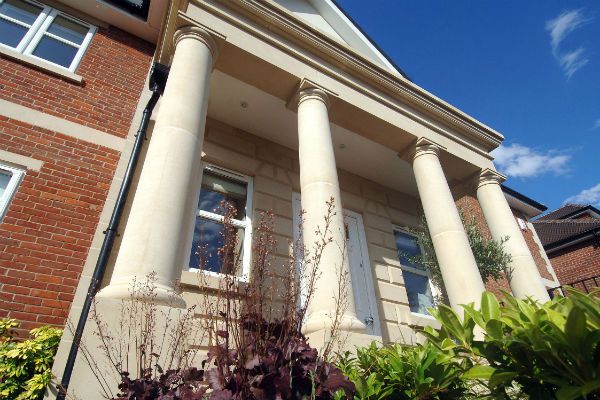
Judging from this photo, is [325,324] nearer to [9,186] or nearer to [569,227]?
[9,186]

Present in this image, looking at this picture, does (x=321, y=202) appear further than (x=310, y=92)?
No

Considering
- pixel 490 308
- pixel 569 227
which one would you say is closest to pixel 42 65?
pixel 490 308

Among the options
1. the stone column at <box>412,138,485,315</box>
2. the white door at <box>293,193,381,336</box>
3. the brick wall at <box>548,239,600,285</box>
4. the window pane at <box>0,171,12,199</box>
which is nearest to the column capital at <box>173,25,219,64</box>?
the window pane at <box>0,171,12,199</box>

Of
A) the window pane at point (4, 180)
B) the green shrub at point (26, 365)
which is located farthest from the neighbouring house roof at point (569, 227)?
the window pane at point (4, 180)

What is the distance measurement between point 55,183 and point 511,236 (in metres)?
8.21

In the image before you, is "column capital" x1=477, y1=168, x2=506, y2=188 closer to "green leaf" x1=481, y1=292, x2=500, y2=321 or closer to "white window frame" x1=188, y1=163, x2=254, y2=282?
"white window frame" x1=188, y1=163, x2=254, y2=282

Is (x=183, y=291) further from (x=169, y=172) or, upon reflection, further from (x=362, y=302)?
(x=362, y=302)

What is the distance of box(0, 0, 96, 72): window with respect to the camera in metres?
6.44

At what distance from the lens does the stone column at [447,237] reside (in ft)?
17.6

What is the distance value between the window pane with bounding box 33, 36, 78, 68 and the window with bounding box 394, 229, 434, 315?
26.4ft

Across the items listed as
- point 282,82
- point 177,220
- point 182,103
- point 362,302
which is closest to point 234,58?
point 282,82

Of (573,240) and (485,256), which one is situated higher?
(573,240)

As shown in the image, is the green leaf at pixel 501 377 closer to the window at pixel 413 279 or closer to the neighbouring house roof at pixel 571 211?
the window at pixel 413 279

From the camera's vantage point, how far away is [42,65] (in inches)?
239
